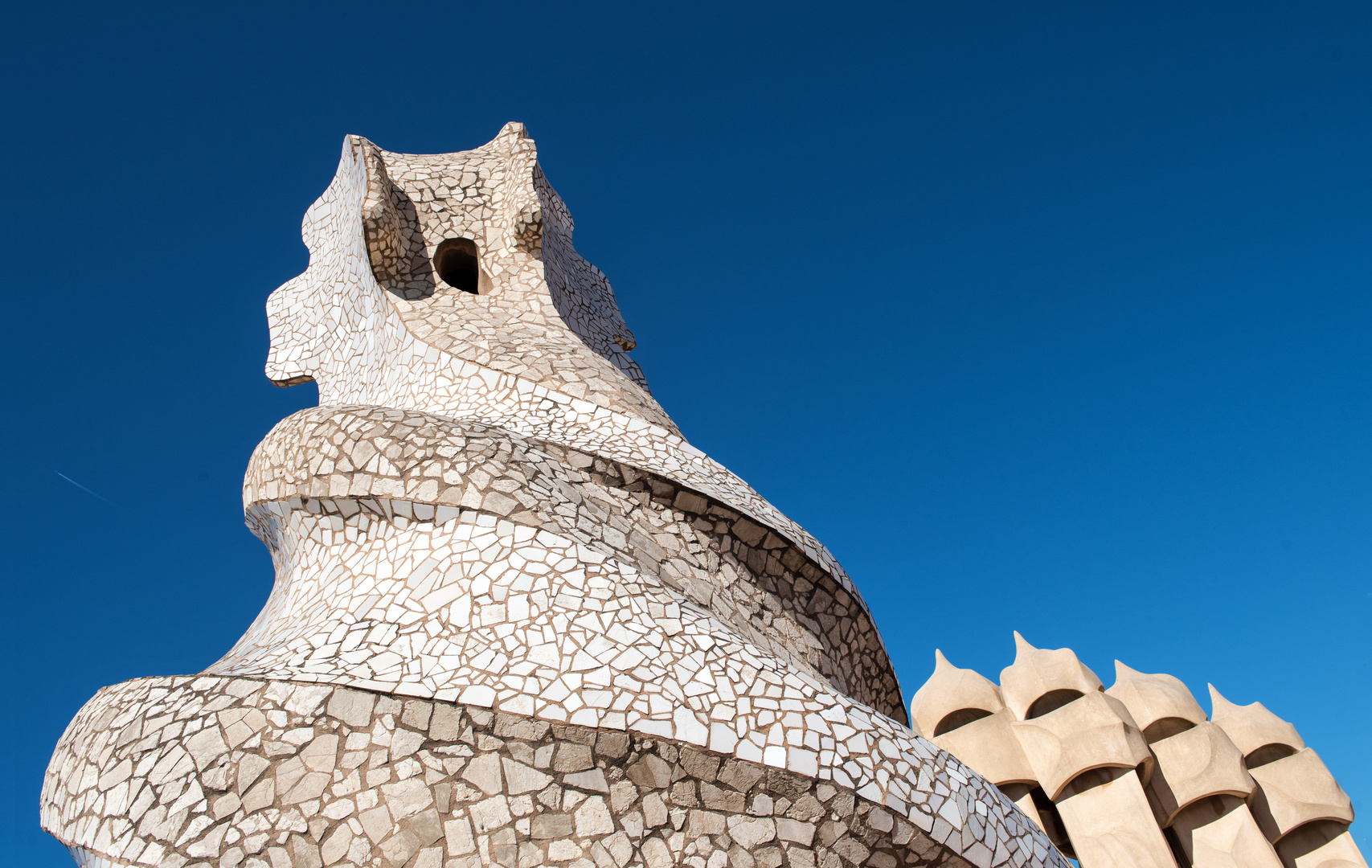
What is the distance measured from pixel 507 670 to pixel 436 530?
0.86m

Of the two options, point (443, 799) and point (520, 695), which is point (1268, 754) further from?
point (443, 799)

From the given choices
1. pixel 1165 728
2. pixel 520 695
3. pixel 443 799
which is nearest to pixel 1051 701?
pixel 1165 728

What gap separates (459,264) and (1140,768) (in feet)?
19.6

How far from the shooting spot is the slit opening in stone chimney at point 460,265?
7363 millimetres

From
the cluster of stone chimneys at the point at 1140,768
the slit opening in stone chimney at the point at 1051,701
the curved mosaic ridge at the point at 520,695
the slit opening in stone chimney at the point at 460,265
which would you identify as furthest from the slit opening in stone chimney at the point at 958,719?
the slit opening in stone chimney at the point at 460,265

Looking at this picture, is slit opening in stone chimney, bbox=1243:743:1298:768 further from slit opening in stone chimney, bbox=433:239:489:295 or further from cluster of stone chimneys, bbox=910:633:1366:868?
slit opening in stone chimney, bbox=433:239:489:295

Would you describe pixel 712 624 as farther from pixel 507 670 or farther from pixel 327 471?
pixel 327 471

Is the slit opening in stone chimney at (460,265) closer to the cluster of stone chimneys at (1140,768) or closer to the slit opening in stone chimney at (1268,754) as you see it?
the cluster of stone chimneys at (1140,768)

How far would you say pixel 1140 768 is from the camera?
294 inches

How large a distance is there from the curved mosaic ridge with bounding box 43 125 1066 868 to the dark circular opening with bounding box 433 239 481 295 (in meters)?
2.21

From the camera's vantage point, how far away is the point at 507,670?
12.8 ft

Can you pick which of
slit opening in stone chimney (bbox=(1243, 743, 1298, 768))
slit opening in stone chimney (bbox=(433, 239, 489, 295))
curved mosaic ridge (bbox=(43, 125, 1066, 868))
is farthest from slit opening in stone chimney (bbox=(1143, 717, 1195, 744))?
slit opening in stone chimney (bbox=(433, 239, 489, 295))

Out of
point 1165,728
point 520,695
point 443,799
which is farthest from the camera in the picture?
point 1165,728

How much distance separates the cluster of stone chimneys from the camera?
7.23 metres
